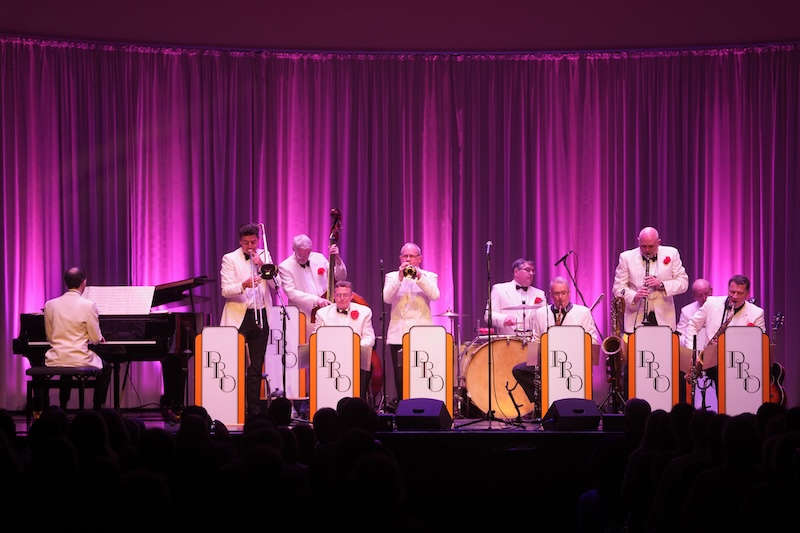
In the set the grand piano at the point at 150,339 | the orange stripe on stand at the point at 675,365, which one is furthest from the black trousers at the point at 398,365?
the orange stripe on stand at the point at 675,365

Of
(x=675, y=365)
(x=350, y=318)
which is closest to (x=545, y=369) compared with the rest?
(x=675, y=365)

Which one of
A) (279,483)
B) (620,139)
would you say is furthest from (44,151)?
(279,483)

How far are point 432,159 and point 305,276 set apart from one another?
2.75 metres

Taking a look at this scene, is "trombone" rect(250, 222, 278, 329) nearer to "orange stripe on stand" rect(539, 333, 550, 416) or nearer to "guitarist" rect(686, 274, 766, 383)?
"orange stripe on stand" rect(539, 333, 550, 416)

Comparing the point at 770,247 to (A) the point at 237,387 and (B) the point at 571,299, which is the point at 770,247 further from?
(A) the point at 237,387

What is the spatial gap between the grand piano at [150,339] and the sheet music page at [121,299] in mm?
82

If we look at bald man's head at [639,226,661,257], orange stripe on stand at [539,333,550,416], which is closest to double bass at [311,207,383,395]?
orange stripe on stand at [539,333,550,416]

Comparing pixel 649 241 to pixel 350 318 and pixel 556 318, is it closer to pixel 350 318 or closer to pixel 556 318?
pixel 556 318

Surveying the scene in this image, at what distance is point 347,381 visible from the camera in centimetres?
868

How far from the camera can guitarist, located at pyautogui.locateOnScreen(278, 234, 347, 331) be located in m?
9.98

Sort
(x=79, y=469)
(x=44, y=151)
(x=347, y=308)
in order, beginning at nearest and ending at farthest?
1. (x=79, y=469)
2. (x=347, y=308)
3. (x=44, y=151)

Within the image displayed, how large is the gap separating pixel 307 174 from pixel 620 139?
155 inches

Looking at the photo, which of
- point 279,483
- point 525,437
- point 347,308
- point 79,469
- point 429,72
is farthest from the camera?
point 429,72

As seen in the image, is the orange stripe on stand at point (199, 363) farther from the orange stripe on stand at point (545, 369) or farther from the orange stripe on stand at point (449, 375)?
the orange stripe on stand at point (545, 369)
